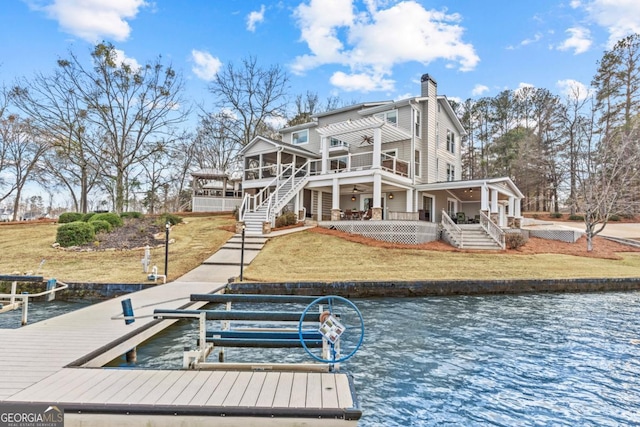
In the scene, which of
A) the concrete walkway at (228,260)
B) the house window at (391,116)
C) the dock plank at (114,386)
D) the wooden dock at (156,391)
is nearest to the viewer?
the wooden dock at (156,391)

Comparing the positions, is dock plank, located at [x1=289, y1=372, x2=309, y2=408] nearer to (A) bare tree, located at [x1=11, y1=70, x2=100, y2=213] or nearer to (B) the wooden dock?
(B) the wooden dock

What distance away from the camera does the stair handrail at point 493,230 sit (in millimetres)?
17562

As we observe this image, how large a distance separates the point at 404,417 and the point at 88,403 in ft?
10.4

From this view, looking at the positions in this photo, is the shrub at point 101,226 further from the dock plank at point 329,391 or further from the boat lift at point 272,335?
the dock plank at point 329,391

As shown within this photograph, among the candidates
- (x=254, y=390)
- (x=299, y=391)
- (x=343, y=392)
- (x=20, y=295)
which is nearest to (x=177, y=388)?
(x=254, y=390)

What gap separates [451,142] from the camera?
84.6 ft

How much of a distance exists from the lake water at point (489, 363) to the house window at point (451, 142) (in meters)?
18.1

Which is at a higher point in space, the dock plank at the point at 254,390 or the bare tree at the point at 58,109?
the bare tree at the point at 58,109

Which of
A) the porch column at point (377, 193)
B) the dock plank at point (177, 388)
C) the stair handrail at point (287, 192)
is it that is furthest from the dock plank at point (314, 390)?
the stair handrail at point (287, 192)

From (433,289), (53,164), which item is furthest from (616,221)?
(53,164)

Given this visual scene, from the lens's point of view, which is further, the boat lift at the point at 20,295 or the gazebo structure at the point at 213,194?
the gazebo structure at the point at 213,194

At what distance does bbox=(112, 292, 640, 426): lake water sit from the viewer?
Answer: 3914mm

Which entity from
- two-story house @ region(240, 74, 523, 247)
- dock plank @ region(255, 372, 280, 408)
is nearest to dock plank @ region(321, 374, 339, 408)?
dock plank @ region(255, 372, 280, 408)

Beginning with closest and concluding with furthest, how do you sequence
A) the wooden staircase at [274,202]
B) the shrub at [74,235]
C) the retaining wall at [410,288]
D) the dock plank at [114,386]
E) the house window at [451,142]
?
the dock plank at [114,386] < the retaining wall at [410,288] < the shrub at [74,235] < the wooden staircase at [274,202] < the house window at [451,142]
